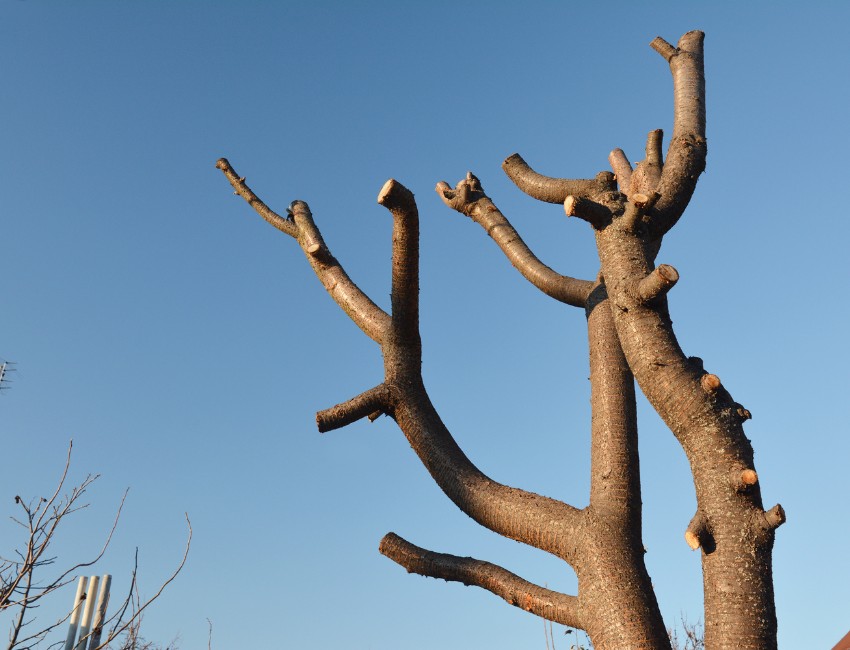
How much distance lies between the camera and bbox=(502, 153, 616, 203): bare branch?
2.80 metres

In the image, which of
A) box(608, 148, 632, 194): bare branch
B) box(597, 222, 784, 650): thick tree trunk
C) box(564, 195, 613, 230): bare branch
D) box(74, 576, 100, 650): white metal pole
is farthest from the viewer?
box(74, 576, 100, 650): white metal pole

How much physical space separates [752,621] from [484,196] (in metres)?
2.22

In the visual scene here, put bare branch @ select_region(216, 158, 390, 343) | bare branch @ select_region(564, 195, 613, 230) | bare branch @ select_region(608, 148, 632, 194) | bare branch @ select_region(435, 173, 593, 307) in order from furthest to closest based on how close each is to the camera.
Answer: bare branch @ select_region(608, 148, 632, 194)
bare branch @ select_region(435, 173, 593, 307)
bare branch @ select_region(216, 158, 390, 343)
bare branch @ select_region(564, 195, 613, 230)

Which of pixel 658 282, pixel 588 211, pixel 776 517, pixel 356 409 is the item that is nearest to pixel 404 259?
pixel 356 409

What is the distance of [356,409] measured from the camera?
2.80 meters

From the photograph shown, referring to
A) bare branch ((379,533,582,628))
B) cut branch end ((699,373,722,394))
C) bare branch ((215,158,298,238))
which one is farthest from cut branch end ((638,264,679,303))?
bare branch ((215,158,298,238))

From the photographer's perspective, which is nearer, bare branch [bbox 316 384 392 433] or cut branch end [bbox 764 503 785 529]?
cut branch end [bbox 764 503 785 529]

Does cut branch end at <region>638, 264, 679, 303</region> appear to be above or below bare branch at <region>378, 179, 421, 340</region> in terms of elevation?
below

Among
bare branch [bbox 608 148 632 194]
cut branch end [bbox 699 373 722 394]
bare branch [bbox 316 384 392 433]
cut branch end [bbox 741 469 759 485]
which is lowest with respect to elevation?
cut branch end [bbox 741 469 759 485]

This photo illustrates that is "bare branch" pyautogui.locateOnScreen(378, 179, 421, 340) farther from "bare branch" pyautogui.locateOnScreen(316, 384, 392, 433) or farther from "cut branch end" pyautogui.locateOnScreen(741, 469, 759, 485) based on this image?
"cut branch end" pyautogui.locateOnScreen(741, 469, 759, 485)

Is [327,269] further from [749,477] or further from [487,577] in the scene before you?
[749,477]

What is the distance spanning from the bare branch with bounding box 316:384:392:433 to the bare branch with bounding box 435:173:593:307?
0.93m

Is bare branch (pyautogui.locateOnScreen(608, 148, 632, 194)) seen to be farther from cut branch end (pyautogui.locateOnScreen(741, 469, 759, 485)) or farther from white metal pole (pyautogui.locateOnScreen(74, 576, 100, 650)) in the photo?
white metal pole (pyautogui.locateOnScreen(74, 576, 100, 650))

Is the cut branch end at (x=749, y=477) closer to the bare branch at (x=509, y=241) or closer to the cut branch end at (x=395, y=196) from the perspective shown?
the bare branch at (x=509, y=241)
